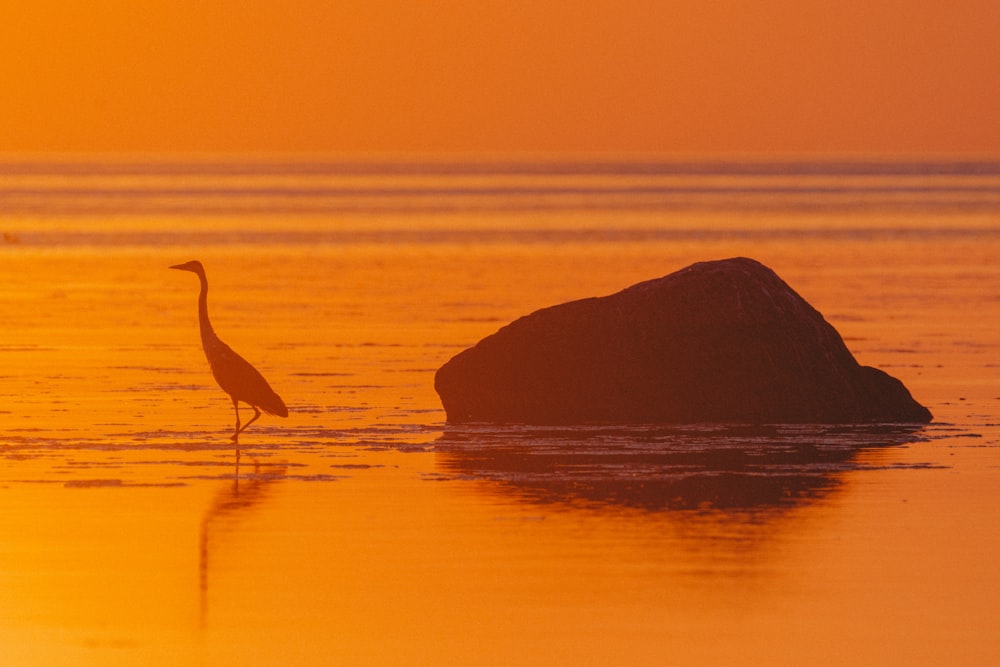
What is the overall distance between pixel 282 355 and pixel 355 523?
10.5m

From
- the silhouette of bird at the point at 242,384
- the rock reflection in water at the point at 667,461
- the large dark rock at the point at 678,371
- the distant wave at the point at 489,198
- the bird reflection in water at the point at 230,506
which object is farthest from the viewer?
the distant wave at the point at 489,198

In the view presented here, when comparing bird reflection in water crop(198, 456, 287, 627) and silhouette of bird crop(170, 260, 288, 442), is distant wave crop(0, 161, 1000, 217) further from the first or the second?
bird reflection in water crop(198, 456, 287, 627)

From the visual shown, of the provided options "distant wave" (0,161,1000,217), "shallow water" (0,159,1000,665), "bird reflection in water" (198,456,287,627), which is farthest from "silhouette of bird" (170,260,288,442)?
"distant wave" (0,161,1000,217)

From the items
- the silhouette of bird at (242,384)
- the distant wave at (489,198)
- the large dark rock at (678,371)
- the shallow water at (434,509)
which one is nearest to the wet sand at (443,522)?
the shallow water at (434,509)

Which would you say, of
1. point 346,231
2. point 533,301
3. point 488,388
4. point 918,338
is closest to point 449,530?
point 488,388

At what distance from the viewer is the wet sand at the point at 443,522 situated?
10.8 metres

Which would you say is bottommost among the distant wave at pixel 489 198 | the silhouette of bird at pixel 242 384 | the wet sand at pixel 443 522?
the wet sand at pixel 443 522

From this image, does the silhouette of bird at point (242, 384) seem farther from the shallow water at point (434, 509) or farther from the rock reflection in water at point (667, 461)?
the rock reflection in water at point (667, 461)

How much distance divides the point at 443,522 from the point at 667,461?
3.04 metres

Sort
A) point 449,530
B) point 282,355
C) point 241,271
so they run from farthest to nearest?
1. point 241,271
2. point 282,355
3. point 449,530

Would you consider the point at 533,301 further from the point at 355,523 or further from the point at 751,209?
the point at 751,209

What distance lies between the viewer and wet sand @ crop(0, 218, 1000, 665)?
1078 centimetres

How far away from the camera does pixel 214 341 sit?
18547mm

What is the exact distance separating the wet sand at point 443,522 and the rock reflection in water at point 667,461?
0.05 meters
